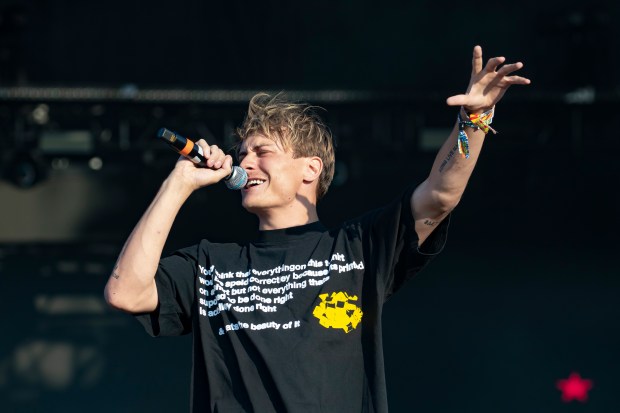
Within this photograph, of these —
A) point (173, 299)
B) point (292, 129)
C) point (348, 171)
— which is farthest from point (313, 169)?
point (348, 171)

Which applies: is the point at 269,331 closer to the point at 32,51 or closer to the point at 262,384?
the point at 262,384

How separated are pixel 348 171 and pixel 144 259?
4.47 m

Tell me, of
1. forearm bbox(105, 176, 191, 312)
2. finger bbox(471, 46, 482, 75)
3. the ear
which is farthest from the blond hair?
finger bbox(471, 46, 482, 75)

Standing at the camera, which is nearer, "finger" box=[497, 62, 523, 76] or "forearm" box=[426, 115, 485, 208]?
"finger" box=[497, 62, 523, 76]

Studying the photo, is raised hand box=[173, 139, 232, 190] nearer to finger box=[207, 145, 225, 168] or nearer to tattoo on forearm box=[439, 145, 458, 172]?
finger box=[207, 145, 225, 168]

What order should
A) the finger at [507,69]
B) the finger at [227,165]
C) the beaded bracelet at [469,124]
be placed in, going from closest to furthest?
the finger at [507,69] < the beaded bracelet at [469,124] < the finger at [227,165]

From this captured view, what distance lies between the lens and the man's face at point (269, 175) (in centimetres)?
207

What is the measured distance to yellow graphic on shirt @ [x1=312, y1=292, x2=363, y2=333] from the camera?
1913mm

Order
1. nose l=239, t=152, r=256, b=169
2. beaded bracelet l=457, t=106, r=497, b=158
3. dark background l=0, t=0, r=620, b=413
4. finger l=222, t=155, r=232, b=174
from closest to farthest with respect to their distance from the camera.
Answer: beaded bracelet l=457, t=106, r=497, b=158, finger l=222, t=155, r=232, b=174, nose l=239, t=152, r=256, b=169, dark background l=0, t=0, r=620, b=413

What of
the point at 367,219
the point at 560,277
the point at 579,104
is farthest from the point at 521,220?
the point at 367,219

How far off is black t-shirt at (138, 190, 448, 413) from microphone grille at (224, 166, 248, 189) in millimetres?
124

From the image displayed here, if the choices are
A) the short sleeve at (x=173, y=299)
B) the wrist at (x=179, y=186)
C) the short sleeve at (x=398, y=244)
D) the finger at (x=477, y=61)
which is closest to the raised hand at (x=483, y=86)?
the finger at (x=477, y=61)

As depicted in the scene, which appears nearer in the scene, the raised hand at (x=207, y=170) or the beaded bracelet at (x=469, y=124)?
the beaded bracelet at (x=469, y=124)

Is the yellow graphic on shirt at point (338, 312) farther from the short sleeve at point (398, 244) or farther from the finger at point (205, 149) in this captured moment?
the finger at point (205, 149)
